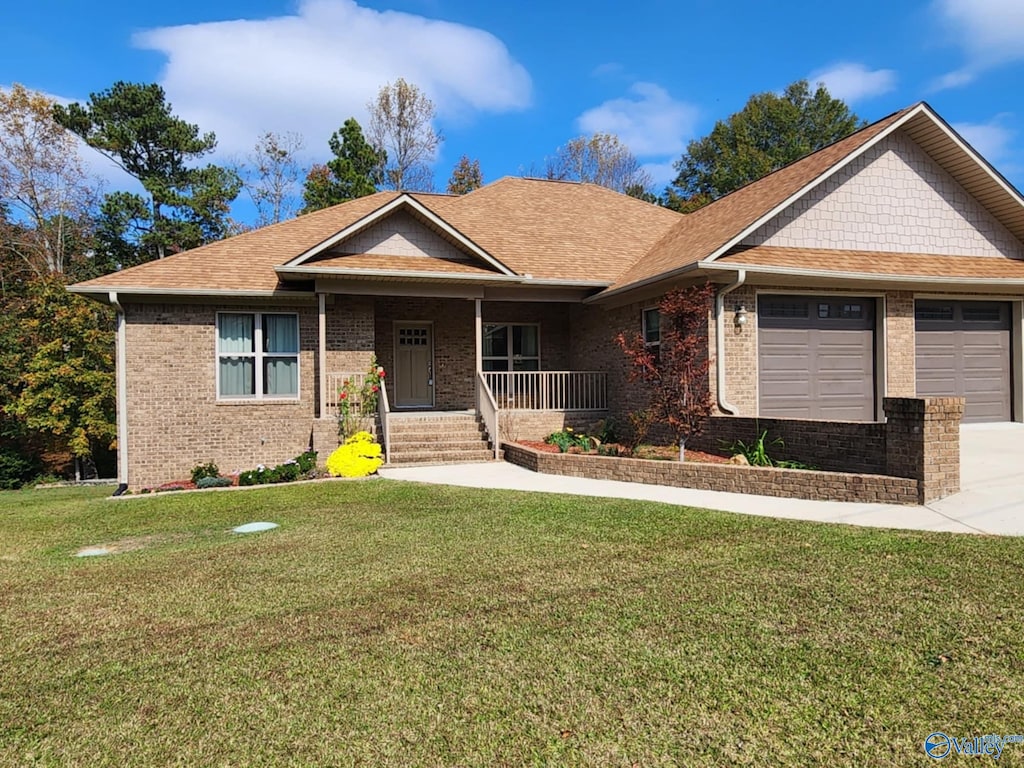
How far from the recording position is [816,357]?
1240cm

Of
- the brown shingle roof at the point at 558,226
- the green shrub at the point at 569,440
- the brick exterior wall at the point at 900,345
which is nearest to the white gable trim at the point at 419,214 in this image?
the brown shingle roof at the point at 558,226

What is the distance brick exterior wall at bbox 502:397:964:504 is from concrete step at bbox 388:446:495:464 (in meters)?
3.45

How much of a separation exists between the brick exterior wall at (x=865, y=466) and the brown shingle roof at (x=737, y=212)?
408cm

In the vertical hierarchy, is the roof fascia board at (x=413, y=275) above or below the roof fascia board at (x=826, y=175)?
below

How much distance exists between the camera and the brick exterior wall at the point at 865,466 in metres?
7.25

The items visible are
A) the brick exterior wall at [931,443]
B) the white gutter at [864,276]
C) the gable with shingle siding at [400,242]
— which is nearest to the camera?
the brick exterior wall at [931,443]

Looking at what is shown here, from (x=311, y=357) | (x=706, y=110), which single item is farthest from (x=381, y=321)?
(x=706, y=110)

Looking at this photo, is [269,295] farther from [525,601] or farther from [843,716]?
[843,716]

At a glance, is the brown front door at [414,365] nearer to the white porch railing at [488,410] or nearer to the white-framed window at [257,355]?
the white porch railing at [488,410]

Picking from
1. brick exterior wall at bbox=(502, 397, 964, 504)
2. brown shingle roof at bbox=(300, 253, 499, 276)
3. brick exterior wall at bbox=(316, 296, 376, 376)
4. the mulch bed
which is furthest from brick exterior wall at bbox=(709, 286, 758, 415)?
brick exterior wall at bbox=(316, 296, 376, 376)

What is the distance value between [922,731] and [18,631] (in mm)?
5390

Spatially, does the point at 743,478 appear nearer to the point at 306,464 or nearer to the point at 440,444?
the point at 440,444

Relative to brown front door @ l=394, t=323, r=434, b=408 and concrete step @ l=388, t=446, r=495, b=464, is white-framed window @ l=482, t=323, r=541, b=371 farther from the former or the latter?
concrete step @ l=388, t=446, r=495, b=464

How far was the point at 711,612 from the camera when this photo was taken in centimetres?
427
